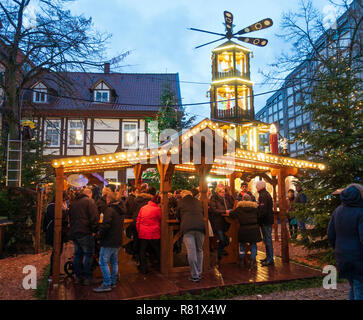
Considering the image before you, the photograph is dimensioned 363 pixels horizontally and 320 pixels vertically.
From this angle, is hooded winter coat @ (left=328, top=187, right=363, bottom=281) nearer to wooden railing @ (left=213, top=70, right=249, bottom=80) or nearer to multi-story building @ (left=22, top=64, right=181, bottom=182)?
wooden railing @ (left=213, top=70, right=249, bottom=80)

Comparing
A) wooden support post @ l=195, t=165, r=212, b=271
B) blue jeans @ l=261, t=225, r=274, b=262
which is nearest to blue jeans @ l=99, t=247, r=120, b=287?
wooden support post @ l=195, t=165, r=212, b=271

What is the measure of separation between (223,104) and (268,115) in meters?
20.0

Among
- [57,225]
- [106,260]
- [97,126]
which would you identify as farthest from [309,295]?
[97,126]

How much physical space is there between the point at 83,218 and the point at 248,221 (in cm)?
347

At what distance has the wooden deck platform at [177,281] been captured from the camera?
16.6 feet

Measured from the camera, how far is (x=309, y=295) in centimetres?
521

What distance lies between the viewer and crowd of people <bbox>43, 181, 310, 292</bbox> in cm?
520

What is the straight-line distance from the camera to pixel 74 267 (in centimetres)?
575

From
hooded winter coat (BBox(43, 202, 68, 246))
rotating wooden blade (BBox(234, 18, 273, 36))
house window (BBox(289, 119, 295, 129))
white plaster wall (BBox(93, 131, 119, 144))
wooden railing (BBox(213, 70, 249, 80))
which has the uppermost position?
wooden railing (BBox(213, 70, 249, 80))

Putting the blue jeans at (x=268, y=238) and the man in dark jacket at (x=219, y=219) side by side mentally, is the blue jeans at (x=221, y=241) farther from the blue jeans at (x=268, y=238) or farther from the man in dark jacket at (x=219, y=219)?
the blue jeans at (x=268, y=238)

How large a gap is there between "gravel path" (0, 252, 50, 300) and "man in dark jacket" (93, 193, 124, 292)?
4.57 feet

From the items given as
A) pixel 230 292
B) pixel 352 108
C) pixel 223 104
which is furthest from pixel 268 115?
pixel 230 292

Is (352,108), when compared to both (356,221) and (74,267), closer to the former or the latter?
(356,221)
